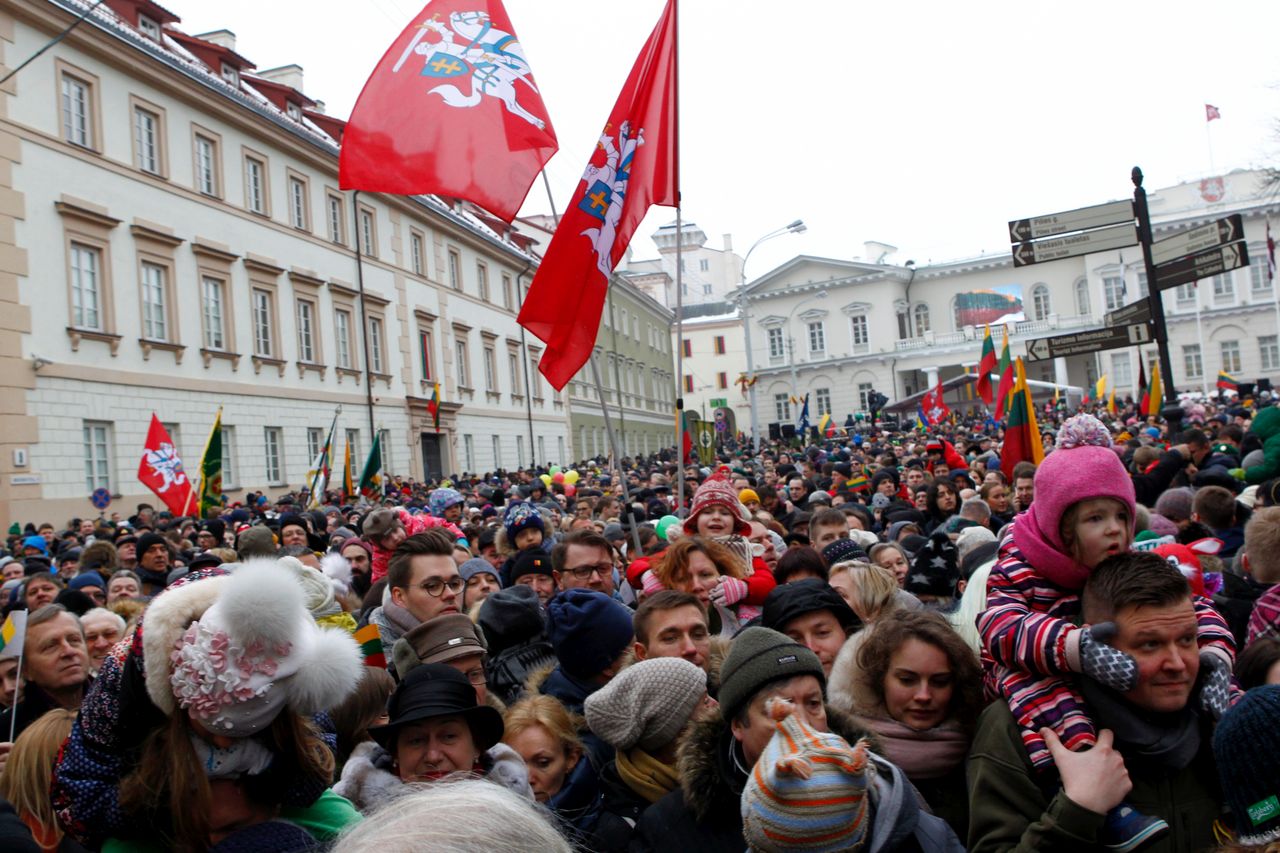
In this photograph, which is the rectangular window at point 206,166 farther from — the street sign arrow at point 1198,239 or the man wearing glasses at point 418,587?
the man wearing glasses at point 418,587

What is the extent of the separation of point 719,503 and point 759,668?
340cm

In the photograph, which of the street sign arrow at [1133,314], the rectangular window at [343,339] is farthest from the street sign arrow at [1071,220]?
the rectangular window at [343,339]

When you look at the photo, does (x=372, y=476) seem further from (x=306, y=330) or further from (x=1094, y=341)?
(x=306, y=330)

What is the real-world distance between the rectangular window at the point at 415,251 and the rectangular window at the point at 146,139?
553 inches

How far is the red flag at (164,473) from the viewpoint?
14.9m

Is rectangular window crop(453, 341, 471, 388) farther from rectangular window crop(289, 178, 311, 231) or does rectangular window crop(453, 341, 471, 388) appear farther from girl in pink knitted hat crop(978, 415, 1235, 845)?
girl in pink knitted hat crop(978, 415, 1235, 845)

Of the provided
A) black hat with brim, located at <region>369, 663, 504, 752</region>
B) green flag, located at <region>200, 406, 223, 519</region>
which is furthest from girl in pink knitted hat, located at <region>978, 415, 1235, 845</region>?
green flag, located at <region>200, 406, 223, 519</region>

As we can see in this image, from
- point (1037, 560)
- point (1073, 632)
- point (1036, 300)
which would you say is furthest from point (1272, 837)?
point (1036, 300)

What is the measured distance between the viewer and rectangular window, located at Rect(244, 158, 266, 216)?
95.9ft

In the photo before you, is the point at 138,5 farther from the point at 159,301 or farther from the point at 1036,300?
the point at 1036,300

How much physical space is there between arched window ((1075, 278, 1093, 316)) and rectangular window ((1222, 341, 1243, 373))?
9028 mm

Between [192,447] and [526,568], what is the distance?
859 inches

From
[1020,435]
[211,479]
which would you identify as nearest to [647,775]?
[1020,435]

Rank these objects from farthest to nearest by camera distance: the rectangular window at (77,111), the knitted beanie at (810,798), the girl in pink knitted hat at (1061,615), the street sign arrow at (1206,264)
→ the rectangular window at (77,111)
the street sign arrow at (1206,264)
the girl in pink knitted hat at (1061,615)
the knitted beanie at (810,798)
